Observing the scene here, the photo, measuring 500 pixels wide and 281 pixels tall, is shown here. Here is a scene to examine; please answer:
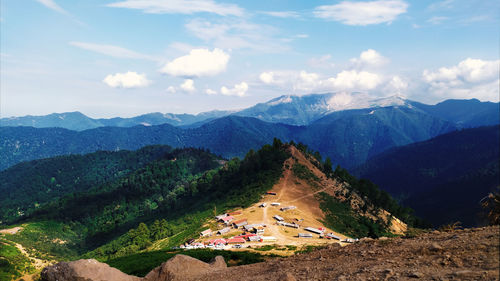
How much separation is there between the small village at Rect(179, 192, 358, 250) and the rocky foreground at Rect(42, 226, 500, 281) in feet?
A: 116

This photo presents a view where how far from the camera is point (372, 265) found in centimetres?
1759

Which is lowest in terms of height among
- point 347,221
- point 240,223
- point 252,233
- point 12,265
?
point 12,265

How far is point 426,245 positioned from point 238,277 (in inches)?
596

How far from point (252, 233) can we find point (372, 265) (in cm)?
5465

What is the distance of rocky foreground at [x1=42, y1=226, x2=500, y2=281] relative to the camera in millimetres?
14125

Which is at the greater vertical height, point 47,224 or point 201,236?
point 201,236

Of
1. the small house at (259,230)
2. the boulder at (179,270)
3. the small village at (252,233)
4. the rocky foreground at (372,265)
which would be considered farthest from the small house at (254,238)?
the boulder at (179,270)

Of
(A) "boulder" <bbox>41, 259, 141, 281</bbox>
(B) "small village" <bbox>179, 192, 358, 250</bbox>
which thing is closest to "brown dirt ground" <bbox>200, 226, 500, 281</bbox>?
(A) "boulder" <bbox>41, 259, 141, 281</bbox>

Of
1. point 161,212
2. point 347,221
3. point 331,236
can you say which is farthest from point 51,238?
point 347,221

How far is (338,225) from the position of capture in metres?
A: 87.2

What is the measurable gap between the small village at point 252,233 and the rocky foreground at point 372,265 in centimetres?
3532

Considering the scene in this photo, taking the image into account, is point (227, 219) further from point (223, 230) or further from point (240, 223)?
point (223, 230)

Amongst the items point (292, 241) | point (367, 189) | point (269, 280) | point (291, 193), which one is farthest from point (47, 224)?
point (269, 280)

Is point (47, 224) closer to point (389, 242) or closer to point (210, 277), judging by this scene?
point (210, 277)
